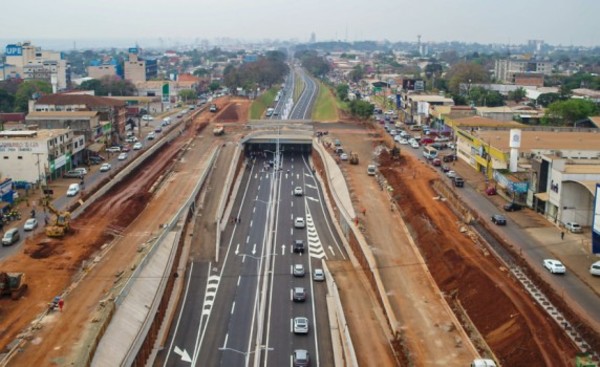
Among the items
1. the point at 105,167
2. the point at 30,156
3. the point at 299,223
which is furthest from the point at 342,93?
the point at 299,223

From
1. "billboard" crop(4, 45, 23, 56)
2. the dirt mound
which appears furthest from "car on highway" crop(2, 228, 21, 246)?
"billboard" crop(4, 45, 23, 56)

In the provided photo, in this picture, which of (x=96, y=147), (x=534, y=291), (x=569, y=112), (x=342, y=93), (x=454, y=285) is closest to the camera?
(x=534, y=291)

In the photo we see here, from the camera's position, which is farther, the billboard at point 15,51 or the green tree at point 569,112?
the billboard at point 15,51

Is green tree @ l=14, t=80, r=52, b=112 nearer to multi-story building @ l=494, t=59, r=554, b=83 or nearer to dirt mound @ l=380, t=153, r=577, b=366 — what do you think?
dirt mound @ l=380, t=153, r=577, b=366

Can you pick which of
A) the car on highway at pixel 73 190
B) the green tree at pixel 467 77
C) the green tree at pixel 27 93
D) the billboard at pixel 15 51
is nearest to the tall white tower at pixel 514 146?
the car on highway at pixel 73 190

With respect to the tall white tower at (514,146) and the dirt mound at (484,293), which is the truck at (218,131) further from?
the tall white tower at (514,146)

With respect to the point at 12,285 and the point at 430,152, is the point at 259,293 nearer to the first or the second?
the point at 12,285

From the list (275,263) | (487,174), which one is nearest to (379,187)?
(487,174)
